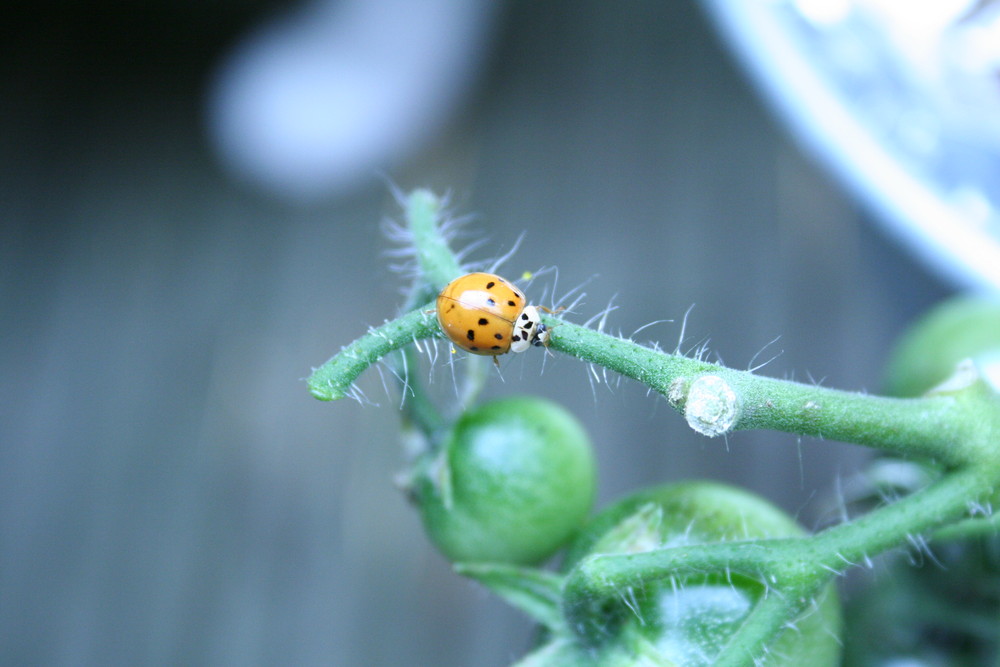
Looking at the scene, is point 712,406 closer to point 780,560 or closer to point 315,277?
point 780,560

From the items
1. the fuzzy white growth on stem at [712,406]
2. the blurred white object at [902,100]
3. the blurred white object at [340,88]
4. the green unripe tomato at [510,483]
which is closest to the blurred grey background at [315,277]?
the blurred white object at [340,88]

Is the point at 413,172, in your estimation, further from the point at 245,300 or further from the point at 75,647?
the point at 75,647

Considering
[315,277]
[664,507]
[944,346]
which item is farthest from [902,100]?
[315,277]

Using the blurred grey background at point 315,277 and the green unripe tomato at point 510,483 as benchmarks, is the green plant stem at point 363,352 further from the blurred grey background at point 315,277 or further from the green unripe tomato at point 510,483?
the blurred grey background at point 315,277

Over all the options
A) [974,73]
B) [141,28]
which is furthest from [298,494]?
[974,73]

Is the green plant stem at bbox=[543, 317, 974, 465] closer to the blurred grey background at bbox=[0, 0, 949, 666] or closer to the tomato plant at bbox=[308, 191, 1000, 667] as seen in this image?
the tomato plant at bbox=[308, 191, 1000, 667]
